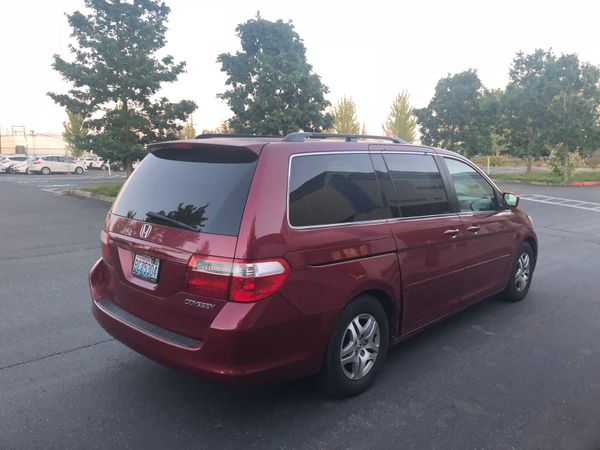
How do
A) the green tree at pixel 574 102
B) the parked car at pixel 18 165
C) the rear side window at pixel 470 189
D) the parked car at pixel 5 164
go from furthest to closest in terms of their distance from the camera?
the parked car at pixel 5 164
the parked car at pixel 18 165
the green tree at pixel 574 102
the rear side window at pixel 470 189

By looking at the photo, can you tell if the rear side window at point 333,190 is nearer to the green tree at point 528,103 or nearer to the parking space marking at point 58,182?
the parking space marking at point 58,182

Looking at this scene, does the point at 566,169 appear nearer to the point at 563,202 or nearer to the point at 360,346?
the point at 563,202

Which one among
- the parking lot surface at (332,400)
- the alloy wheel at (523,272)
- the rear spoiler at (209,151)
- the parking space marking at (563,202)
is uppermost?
the rear spoiler at (209,151)

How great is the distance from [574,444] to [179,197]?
2.89 m

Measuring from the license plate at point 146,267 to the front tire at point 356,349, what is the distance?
122 centimetres

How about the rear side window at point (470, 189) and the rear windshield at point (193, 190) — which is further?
the rear side window at point (470, 189)

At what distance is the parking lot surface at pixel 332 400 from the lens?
2850 millimetres

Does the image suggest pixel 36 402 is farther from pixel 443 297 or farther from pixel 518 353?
pixel 518 353

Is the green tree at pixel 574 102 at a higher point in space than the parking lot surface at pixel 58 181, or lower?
higher

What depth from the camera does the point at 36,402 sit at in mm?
3188

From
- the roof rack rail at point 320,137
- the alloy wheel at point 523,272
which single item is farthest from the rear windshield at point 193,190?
the alloy wheel at point 523,272

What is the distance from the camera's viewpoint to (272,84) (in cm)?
1869

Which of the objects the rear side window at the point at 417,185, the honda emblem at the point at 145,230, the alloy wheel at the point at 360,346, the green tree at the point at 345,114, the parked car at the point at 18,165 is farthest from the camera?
the green tree at the point at 345,114

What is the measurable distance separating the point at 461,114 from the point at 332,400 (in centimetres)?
2853
